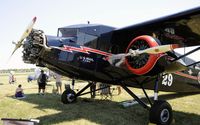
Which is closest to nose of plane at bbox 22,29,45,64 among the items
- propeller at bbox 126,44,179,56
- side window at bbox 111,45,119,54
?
side window at bbox 111,45,119,54

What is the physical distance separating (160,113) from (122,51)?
3.14m

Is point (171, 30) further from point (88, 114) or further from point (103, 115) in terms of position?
point (88, 114)

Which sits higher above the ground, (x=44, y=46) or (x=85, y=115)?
(x=44, y=46)

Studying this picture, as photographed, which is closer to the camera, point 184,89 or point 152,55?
point 152,55

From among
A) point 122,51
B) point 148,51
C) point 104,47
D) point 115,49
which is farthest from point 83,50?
point 148,51

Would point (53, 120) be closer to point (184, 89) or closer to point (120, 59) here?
point (120, 59)

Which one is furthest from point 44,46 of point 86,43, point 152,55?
point 152,55

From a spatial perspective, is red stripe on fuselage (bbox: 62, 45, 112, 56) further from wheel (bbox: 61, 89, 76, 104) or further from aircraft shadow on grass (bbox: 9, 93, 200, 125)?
wheel (bbox: 61, 89, 76, 104)

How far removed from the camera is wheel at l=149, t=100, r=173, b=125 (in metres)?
9.20

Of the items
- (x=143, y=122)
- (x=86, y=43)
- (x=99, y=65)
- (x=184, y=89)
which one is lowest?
(x=143, y=122)

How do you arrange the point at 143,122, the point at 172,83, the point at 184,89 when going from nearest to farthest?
the point at 143,122, the point at 172,83, the point at 184,89

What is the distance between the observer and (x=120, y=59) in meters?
9.95

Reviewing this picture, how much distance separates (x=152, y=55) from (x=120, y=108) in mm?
4206

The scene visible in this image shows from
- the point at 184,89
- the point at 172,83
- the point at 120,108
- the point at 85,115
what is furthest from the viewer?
the point at 184,89
